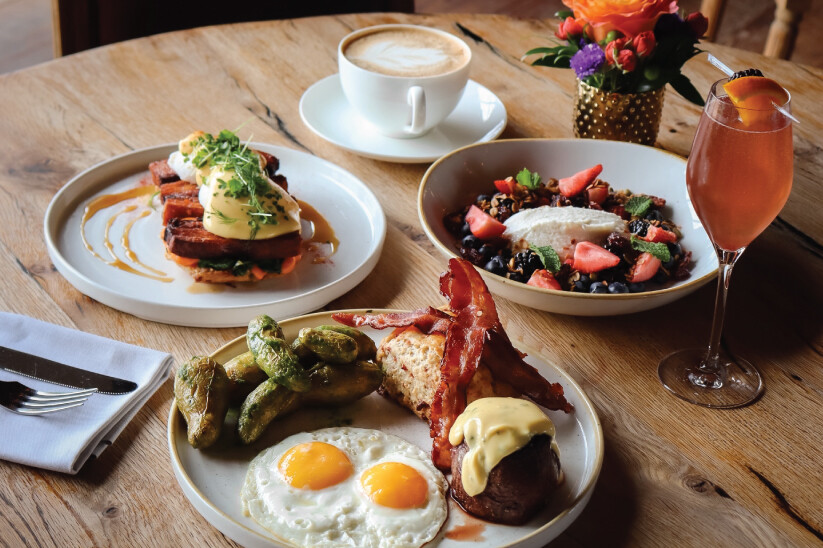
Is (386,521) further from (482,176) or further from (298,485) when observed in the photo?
(482,176)

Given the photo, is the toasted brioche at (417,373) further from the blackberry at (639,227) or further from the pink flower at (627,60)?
the pink flower at (627,60)

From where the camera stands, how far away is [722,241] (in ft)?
4.22

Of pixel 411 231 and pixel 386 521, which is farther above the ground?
pixel 386 521

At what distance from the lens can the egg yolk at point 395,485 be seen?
1028 millimetres

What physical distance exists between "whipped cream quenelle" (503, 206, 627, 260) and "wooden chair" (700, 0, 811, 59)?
7.62 feet

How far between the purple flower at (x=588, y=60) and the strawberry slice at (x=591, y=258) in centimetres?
52

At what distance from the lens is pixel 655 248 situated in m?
1.53

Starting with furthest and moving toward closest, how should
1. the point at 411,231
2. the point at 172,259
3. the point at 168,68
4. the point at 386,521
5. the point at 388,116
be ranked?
the point at 168,68
the point at 388,116
the point at 411,231
the point at 172,259
the point at 386,521

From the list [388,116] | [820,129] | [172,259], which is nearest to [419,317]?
[172,259]

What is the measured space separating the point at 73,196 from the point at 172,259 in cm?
35

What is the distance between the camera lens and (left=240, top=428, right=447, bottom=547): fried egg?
39.3 inches

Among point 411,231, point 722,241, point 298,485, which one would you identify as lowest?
point 411,231

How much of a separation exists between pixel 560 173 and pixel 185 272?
0.87 m

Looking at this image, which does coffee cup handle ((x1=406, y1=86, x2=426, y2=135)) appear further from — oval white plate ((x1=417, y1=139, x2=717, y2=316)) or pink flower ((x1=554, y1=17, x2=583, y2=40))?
pink flower ((x1=554, y1=17, x2=583, y2=40))
